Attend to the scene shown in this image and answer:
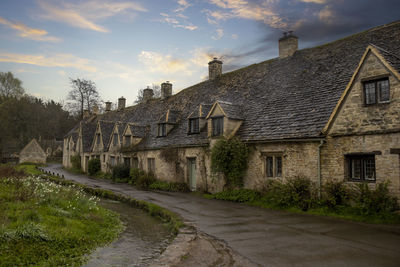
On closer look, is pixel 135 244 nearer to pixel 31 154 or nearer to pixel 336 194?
pixel 336 194

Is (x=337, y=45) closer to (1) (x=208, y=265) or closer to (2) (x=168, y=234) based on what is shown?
(2) (x=168, y=234)

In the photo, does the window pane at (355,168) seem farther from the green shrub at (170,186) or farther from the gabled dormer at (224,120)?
the green shrub at (170,186)

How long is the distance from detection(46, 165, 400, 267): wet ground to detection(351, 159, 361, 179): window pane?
2280mm

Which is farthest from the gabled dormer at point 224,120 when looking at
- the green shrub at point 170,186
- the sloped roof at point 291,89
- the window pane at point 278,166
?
the green shrub at point 170,186

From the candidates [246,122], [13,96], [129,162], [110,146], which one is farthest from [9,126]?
[246,122]

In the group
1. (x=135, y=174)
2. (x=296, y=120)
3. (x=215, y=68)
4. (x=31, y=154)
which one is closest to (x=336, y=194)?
(x=296, y=120)

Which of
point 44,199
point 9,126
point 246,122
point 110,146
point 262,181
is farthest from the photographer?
point 9,126

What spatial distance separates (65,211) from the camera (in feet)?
35.9

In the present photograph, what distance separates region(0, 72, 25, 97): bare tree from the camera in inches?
2363

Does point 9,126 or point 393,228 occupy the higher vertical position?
point 9,126

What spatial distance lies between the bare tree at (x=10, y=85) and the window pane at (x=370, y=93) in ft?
217

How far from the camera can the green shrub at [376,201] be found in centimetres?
1098

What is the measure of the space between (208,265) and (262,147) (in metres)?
10.3

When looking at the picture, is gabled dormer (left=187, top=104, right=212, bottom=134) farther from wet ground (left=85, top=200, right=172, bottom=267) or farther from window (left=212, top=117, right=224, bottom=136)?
wet ground (left=85, top=200, right=172, bottom=267)
